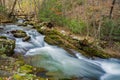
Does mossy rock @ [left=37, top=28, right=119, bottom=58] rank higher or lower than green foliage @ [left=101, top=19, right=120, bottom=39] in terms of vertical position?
lower

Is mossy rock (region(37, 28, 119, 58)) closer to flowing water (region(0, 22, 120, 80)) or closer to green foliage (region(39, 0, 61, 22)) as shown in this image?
flowing water (region(0, 22, 120, 80))

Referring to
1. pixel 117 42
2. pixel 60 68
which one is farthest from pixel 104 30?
pixel 60 68

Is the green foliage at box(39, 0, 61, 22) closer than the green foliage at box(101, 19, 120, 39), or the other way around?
the green foliage at box(101, 19, 120, 39)

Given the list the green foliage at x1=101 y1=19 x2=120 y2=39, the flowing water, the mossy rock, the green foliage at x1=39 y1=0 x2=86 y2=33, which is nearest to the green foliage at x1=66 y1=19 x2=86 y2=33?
the green foliage at x1=39 y1=0 x2=86 y2=33

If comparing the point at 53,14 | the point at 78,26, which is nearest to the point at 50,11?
the point at 53,14

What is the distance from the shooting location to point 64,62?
12156 millimetres

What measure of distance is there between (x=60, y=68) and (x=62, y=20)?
1470 cm

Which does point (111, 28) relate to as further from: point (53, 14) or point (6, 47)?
point (6, 47)

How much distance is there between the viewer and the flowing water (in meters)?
10.4

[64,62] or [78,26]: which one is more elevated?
[78,26]

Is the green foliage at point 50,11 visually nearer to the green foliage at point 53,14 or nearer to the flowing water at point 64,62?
the green foliage at point 53,14

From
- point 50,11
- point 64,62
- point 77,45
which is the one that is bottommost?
point 64,62

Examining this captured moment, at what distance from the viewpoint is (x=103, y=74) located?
1148 cm

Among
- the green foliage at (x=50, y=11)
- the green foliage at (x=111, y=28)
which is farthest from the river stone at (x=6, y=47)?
the green foliage at (x=50, y=11)
